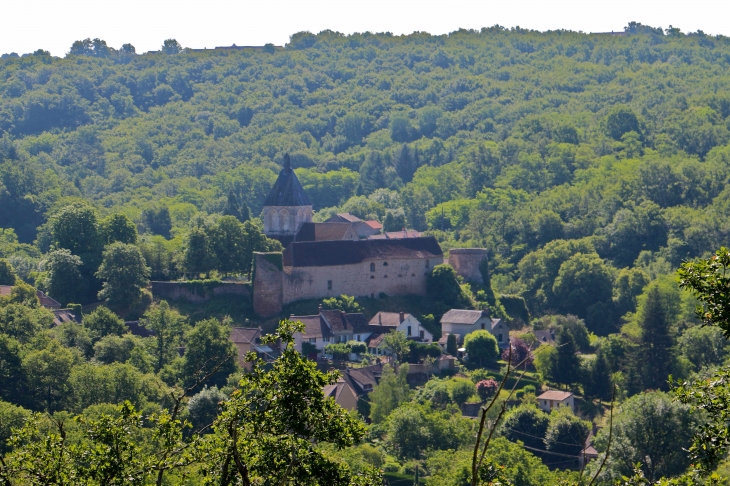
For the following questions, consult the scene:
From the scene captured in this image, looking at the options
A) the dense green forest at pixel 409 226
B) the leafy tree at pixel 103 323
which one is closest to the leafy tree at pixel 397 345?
the dense green forest at pixel 409 226

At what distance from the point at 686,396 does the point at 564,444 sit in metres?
41.2

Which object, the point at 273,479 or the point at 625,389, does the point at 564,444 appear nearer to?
the point at 625,389

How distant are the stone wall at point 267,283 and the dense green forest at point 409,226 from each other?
3.11m

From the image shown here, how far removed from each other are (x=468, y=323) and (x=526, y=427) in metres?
11.1

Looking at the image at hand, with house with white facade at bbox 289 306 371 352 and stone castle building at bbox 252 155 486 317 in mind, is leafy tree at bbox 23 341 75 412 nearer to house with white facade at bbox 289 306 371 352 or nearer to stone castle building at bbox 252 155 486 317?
house with white facade at bbox 289 306 371 352

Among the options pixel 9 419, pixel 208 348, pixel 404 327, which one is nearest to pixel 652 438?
pixel 404 327

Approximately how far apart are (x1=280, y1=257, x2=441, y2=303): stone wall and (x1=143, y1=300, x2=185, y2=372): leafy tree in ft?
19.6

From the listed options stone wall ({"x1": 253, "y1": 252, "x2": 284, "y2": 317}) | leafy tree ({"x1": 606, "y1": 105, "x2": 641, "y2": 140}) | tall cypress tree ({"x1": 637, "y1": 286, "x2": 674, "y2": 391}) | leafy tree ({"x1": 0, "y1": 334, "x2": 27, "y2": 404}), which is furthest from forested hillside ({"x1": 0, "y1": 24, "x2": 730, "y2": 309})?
leafy tree ({"x1": 0, "y1": 334, "x2": 27, "y2": 404})

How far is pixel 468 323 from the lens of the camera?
6744 cm

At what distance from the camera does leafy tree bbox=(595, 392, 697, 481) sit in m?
51.6

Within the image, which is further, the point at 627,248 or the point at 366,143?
the point at 366,143

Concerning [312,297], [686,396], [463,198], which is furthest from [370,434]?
[463,198]

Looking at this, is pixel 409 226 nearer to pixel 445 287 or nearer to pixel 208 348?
pixel 445 287

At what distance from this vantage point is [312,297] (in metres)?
68.6
